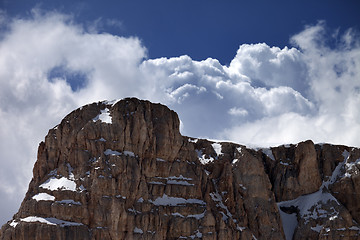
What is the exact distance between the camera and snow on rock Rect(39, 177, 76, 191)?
156875mm

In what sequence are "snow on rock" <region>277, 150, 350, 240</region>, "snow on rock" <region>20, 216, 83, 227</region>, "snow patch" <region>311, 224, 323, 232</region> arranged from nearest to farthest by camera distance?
"snow on rock" <region>20, 216, 83, 227</region>
"snow patch" <region>311, 224, 323, 232</region>
"snow on rock" <region>277, 150, 350, 240</region>

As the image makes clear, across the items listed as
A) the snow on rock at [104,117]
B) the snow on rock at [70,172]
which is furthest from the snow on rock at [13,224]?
the snow on rock at [104,117]

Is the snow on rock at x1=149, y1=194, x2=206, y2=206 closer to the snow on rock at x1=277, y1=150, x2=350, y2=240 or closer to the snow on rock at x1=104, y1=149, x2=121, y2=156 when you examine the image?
the snow on rock at x1=104, y1=149, x2=121, y2=156

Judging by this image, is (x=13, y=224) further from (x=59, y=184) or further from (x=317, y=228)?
(x=317, y=228)

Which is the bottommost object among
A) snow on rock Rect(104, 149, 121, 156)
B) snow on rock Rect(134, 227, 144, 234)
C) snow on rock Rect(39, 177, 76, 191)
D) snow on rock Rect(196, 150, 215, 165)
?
snow on rock Rect(134, 227, 144, 234)

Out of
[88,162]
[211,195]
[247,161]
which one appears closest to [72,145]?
[88,162]

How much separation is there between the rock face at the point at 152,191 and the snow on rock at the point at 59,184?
267 mm

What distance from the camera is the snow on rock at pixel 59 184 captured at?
156875 millimetres

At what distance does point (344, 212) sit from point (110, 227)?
78067 mm

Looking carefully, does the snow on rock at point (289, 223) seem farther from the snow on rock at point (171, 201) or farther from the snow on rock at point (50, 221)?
the snow on rock at point (50, 221)

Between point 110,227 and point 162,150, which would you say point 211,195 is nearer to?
point 162,150

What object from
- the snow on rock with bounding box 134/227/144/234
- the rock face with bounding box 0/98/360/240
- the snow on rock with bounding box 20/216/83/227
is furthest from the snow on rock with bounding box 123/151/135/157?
the snow on rock with bounding box 20/216/83/227

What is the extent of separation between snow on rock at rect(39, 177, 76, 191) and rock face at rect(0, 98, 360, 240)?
0.27 m

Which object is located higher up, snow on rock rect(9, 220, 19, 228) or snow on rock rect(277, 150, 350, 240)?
snow on rock rect(277, 150, 350, 240)
